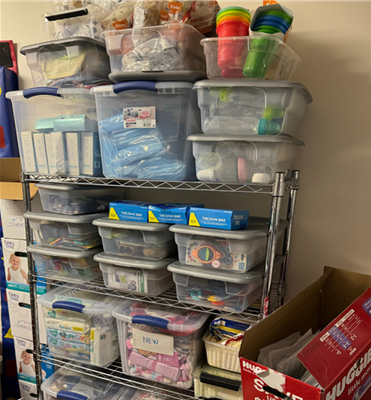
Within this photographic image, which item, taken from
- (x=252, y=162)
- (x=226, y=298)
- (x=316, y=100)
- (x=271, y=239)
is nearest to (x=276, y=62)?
(x=252, y=162)

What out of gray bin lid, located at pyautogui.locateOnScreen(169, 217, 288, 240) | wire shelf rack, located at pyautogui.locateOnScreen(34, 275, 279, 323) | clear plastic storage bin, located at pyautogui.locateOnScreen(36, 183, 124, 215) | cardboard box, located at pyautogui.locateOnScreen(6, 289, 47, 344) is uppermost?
clear plastic storage bin, located at pyautogui.locateOnScreen(36, 183, 124, 215)

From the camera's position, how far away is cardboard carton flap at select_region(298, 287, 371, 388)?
0.75m

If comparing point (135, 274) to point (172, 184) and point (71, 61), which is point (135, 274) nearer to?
point (172, 184)

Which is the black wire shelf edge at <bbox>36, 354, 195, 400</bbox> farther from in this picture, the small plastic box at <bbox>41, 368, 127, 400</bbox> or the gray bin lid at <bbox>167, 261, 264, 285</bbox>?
the gray bin lid at <bbox>167, 261, 264, 285</bbox>

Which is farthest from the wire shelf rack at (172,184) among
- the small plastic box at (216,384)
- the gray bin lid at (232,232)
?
the small plastic box at (216,384)

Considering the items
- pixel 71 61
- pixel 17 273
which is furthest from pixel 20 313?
pixel 71 61

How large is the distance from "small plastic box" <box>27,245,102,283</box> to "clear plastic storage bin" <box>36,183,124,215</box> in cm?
16

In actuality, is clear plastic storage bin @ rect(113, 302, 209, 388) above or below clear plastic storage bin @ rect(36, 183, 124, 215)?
below

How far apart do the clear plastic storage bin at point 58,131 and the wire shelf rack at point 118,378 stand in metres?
0.79

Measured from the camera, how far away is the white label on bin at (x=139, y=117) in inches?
42.7

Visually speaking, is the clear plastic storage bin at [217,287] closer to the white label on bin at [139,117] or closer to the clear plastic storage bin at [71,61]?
the white label on bin at [139,117]

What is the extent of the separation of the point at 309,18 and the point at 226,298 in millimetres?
1090

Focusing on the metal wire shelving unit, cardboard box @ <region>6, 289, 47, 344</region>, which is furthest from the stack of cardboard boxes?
the metal wire shelving unit

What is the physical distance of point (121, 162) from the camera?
3.78 ft
